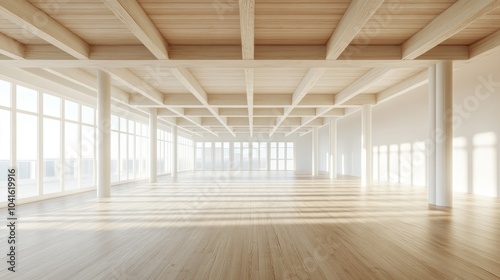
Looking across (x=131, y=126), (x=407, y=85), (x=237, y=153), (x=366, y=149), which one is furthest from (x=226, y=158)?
(x=407, y=85)

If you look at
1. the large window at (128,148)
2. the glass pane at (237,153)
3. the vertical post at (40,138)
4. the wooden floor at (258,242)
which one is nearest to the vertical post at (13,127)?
the vertical post at (40,138)

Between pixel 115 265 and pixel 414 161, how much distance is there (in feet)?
51.8

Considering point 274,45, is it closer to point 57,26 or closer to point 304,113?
point 57,26

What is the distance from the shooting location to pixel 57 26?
7.27m

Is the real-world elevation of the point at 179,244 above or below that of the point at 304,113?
below

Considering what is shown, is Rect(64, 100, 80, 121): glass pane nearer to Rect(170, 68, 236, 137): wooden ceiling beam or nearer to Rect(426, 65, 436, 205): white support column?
Rect(170, 68, 236, 137): wooden ceiling beam

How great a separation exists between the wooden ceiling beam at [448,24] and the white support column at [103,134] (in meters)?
9.64

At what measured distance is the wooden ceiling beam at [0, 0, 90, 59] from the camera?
235 inches

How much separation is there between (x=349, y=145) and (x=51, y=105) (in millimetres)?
21129

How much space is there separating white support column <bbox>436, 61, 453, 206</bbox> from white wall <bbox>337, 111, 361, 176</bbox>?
14997 mm

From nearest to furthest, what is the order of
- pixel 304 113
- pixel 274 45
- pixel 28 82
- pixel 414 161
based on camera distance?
1. pixel 274 45
2. pixel 28 82
3. pixel 414 161
4. pixel 304 113

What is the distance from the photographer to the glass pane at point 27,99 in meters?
11.0

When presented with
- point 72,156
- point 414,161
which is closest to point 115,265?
point 72,156

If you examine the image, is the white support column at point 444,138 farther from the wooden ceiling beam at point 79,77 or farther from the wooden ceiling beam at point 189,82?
the wooden ceiling beam at point 79,77
